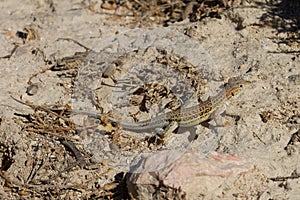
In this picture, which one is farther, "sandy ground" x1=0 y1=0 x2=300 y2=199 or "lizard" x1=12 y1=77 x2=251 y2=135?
"lizard" x1=12 y1=77 x2=251 y2=135

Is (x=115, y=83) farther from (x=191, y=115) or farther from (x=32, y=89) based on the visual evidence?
(x=191, y=115)

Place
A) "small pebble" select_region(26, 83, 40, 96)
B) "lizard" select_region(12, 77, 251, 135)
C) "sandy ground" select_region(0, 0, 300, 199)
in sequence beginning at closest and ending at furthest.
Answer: "sandy ground" select_region(0, 0, 300, 199) → "lizard" select_region(12, 77, 251, 135) → "small pebble" select_region(26, 83, 40, 96)

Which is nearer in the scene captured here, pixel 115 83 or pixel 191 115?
pixel 191 115

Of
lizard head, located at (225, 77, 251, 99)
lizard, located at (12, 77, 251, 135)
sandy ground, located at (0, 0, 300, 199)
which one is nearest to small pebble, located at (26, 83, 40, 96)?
sandy ground, located at (0, 0, 300, 199)

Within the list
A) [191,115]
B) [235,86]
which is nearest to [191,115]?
[191,115]

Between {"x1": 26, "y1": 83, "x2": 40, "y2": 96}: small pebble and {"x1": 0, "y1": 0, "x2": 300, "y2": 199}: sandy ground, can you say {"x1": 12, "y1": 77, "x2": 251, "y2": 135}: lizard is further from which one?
{"x1": 26, "y1": 83, "x2": 40, "y2": 96}: small pebble

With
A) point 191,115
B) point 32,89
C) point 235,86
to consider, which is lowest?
point 191,115

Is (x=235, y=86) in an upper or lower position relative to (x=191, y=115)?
upper
